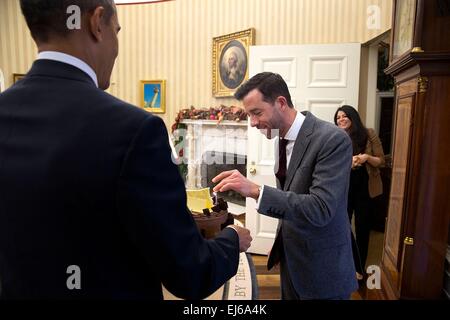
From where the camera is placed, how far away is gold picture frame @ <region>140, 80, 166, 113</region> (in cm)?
437

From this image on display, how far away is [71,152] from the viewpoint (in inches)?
21.9

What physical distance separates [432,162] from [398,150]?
0.32 metres

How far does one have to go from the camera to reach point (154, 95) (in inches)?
172

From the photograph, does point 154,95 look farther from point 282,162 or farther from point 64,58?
point 64,58

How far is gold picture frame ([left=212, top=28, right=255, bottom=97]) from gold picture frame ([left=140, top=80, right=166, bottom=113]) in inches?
27.3

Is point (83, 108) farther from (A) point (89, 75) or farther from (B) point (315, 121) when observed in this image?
(B) point (315, 121)

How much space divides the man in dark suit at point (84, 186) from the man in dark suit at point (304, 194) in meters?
0.53

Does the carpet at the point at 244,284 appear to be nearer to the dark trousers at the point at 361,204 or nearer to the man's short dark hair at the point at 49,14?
the dark trousers at the point at 361,204

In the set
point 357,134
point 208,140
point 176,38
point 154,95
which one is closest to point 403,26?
point 357,134

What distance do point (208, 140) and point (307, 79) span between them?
57.4 inches

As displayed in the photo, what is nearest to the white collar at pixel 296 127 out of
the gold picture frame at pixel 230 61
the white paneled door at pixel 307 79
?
the white paneled door at pixel 307 79

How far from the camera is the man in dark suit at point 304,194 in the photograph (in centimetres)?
117
